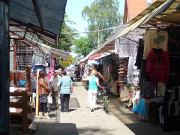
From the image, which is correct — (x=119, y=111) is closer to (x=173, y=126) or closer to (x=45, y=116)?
(x=45, y=116)

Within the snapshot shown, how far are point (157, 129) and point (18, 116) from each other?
387cm

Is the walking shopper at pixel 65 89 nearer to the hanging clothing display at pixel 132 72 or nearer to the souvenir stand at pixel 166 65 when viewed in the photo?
the hanging clothing display at pixel 132 72

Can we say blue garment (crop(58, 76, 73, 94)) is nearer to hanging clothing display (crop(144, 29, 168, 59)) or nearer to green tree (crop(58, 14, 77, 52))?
hanging clothing display (crop(144, 29, 168, 59))

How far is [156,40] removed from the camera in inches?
291

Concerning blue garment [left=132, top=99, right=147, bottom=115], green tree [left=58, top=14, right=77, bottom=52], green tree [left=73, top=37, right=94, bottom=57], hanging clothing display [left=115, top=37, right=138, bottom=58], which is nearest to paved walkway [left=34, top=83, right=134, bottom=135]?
blue garment [left=132, top=99, right=147, bottom=115]

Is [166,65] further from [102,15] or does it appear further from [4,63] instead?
[102,15]

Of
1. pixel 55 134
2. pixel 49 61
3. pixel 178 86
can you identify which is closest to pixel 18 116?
pixel 55 134

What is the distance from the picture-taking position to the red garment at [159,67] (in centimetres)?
702

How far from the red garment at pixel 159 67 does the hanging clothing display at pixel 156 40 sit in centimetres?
27

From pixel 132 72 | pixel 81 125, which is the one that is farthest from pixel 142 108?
pixel 132 72

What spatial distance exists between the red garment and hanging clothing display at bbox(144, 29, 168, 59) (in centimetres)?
27

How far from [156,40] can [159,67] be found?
0.72m

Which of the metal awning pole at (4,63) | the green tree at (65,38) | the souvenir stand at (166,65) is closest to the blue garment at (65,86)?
the souvenir stand at (166,65)

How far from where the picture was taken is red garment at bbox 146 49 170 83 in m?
7.02
